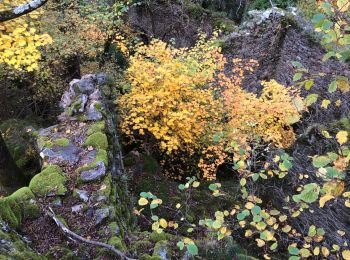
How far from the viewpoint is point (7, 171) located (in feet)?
21.7

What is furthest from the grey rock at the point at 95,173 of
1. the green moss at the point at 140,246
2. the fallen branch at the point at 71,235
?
the green moss at the point at 140,246

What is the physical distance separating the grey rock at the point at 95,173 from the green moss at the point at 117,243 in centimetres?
120

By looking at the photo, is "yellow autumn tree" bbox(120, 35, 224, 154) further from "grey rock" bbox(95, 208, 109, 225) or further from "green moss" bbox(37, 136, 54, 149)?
"grey rock" bbox(95, 208, 109, 225)

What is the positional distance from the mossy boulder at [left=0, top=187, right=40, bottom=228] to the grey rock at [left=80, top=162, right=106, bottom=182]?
82 centimetres

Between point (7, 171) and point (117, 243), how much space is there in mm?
3628

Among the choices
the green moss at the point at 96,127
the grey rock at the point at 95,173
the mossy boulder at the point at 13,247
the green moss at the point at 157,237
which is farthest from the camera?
the green moss at the point at 96,127

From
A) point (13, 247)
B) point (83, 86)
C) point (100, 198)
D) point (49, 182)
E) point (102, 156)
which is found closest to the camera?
point (13, 247)

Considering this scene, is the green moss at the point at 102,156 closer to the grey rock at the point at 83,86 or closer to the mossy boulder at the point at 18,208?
the mossy boulder at the point at 18,208

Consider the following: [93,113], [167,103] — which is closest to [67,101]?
Result: [93,113]

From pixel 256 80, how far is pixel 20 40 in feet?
37.6

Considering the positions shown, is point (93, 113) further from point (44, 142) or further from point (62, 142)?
point (44, 142)

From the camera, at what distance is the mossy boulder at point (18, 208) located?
13.6 feet

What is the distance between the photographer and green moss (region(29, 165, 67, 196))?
479cm

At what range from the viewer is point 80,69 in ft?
41.1
